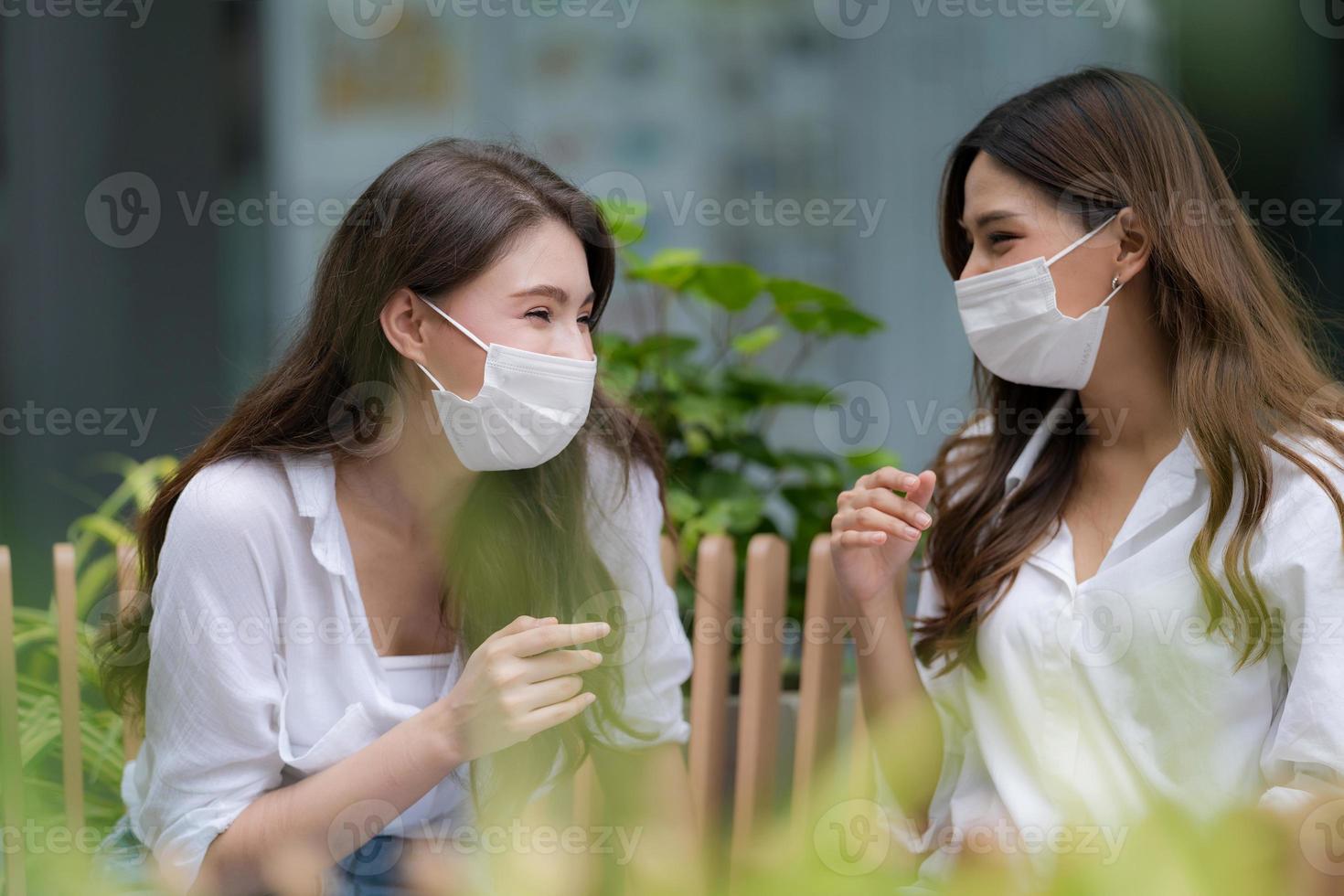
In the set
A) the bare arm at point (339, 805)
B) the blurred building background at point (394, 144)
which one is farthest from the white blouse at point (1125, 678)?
the blurred building background at point (394, 144)

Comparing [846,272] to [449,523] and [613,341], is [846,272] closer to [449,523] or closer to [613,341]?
[613,341]

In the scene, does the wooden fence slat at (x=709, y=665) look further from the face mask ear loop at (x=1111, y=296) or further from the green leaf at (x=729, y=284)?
the face mask ear loop at (x=1111, y=296)

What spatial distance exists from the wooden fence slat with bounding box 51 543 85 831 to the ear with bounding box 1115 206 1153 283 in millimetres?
1860

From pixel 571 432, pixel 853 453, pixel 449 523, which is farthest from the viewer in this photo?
pixel 853 453

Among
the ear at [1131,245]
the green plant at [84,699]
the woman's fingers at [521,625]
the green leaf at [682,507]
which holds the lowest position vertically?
the green plant at [84,699]

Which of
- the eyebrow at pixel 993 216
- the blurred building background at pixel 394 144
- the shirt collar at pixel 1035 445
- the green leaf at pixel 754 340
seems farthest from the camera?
the blurred building background at pixel 394 144

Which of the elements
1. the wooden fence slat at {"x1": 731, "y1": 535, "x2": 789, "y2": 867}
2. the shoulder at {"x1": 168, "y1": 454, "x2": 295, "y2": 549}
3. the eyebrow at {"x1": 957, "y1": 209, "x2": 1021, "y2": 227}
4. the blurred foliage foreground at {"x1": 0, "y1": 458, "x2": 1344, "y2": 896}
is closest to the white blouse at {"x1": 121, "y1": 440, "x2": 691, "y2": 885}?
the shoulder at {"x1": 168, "y1": 454, "x2": 295, "y2": 549}

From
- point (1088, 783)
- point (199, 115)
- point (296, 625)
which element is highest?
point (199, 115)

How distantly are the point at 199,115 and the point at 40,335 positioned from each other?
883 mm

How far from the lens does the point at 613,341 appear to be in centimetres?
269

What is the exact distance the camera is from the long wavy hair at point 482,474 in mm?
1780

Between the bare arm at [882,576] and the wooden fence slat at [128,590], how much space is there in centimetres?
125

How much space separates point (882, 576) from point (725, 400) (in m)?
0.84

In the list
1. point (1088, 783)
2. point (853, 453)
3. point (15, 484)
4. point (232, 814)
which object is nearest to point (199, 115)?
point (15, 484)
